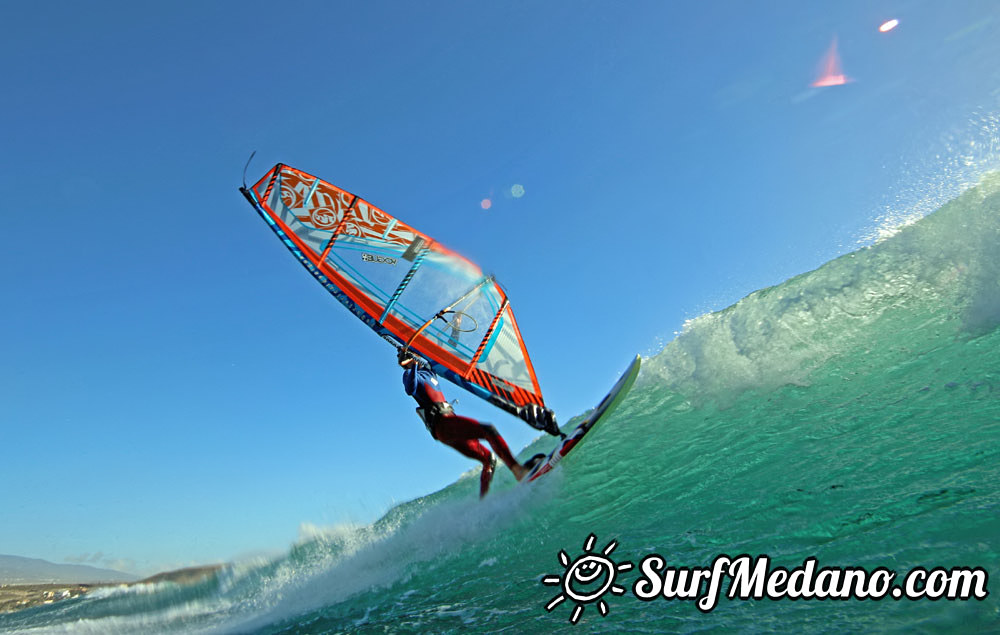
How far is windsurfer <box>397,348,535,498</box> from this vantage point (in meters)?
6.15

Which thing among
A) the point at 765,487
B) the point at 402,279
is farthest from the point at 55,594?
the point at 765,487

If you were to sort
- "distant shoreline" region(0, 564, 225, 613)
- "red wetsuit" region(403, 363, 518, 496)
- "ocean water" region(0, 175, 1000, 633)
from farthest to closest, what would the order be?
1. "distant shoreline" region(0, 564, 225, 613)
2. "red wetsuit" region(403, 363, 518, 496)
3. "ocean water" region(0, 175, 1000, 633)

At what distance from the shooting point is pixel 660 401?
8.42 metres

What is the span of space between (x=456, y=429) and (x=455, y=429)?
0.01m

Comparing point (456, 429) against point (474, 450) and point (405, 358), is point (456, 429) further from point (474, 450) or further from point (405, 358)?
point (405, 358)

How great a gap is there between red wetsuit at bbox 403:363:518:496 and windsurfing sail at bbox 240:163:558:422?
0.96m

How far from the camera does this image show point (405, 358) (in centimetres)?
660

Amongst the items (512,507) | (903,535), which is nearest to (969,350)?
(903,535)

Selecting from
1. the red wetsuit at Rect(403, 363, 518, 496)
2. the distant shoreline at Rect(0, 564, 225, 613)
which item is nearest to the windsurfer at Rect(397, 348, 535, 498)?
the red wetsuit at Rect(403, 363, 518, 496)

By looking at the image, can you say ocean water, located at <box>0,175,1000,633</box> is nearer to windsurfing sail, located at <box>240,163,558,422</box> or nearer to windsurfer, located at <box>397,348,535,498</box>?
windsurfer, located at <box>397,348,535,498</box>

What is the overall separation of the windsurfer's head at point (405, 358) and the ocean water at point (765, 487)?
80.9 inches

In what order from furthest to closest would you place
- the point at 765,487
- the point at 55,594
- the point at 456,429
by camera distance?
the point at 55,594 < the point at 456,429 < the point at 765,487

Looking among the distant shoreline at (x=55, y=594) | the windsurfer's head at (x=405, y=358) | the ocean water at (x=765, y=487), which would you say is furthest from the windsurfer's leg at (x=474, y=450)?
the distant shoreline at (x=55, y=594)

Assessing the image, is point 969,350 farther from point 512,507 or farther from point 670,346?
point 512,507
